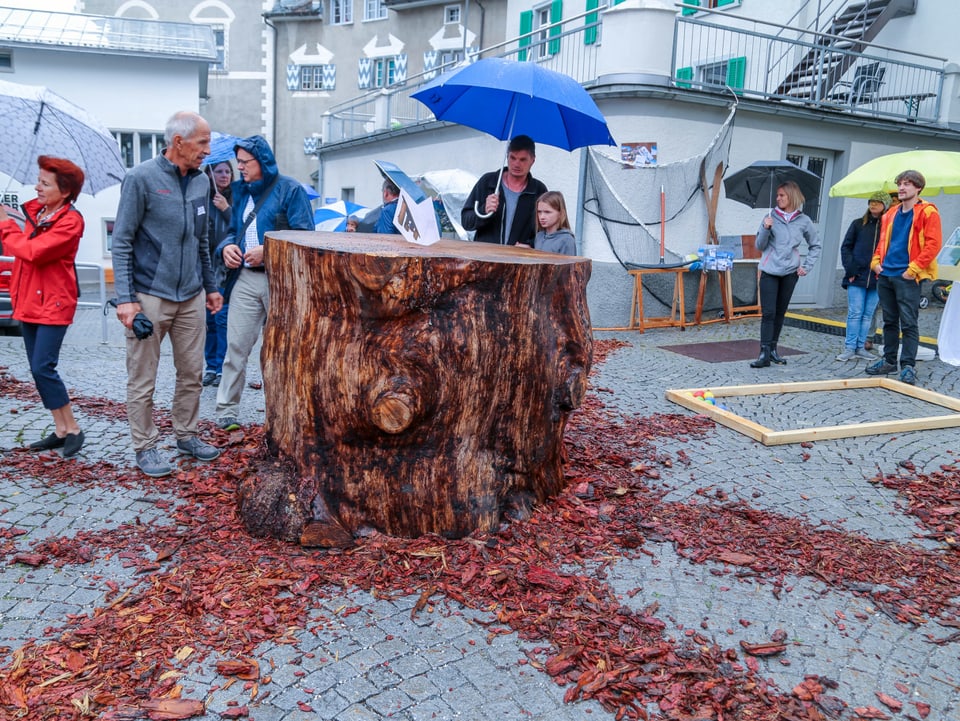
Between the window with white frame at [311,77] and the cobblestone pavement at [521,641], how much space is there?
108 ft

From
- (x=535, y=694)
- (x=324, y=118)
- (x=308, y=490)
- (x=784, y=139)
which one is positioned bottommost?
(x=535, y=694)

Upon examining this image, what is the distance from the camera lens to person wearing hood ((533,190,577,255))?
5.61 meters

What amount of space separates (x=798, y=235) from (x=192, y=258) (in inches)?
246

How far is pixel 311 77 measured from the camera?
36.2 metres

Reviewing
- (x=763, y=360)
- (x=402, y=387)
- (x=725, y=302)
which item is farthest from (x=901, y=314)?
(x=402, y=387)

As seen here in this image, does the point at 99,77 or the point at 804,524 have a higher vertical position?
the point at 99,77

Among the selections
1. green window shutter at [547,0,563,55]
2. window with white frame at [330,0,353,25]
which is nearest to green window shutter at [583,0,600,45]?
green window shutter at [547,0,563,55]

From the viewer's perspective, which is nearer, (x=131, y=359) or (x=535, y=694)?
(x=535, y=694)

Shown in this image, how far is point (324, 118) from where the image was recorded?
2302 centimetres

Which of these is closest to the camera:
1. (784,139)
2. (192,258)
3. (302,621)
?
(302,621)

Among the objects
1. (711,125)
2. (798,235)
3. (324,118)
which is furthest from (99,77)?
(798,235)

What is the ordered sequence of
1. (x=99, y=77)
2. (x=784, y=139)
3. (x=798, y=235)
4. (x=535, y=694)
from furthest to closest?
(x=99, y=77), (x=784, y=139), (x=798, y=235), (x=535, y=694)

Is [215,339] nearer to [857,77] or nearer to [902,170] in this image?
[902,170]

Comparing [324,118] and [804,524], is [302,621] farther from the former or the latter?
[324,118]
